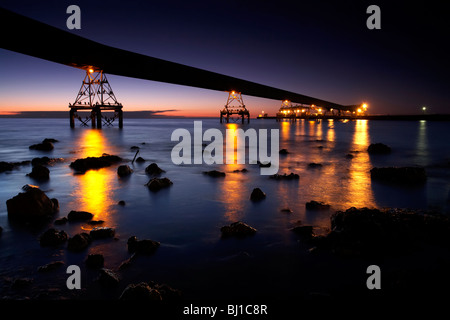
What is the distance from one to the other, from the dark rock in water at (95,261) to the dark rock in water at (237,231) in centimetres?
186

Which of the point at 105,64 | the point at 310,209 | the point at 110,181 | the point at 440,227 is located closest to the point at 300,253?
the point at 310,209

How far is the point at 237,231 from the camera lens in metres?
4.35

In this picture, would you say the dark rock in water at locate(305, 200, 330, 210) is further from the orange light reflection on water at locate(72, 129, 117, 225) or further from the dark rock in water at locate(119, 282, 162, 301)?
the orange light reflection on water at locate(72, 129, 117, 225)

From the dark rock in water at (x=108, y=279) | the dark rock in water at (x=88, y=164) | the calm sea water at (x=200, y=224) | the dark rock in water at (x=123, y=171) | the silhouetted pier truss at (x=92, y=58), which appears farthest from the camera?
the silhouetted pier truss at (x=92, y=58)

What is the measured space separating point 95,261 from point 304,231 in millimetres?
3183

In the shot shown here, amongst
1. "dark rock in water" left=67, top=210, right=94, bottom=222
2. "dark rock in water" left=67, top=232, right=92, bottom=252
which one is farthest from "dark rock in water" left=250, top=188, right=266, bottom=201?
"dark rock in water" left=67, top=232, right=92, bottom=252

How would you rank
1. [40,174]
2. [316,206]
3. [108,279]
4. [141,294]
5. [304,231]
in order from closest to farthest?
[141,294]
[108,279]
[304,231]
[316,206]
[40,174]

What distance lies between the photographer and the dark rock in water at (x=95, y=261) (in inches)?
131

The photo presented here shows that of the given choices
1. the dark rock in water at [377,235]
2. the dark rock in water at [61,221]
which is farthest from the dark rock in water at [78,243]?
the dark rock in water at [377,235]

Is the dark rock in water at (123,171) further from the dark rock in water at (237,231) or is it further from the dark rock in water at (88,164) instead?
the dark rock in water at (237,231)

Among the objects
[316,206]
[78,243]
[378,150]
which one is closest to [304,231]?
[316,206]

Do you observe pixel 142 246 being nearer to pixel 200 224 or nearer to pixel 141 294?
pixel 141 294

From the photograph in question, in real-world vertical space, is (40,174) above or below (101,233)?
above

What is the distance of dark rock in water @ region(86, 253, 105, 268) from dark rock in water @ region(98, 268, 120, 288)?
29 centimetres
